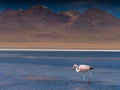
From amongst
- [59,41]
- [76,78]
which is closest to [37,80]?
[76,78]

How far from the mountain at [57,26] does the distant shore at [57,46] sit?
21 centimetres

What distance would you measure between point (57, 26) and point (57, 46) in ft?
3.52

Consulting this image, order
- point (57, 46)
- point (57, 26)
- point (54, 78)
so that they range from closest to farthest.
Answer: point (54, 78)
point (57, 46)
point (57, 26)

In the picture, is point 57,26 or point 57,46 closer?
point 57,46

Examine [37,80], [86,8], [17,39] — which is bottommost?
[37,80]

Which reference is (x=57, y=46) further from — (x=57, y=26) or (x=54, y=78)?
(x=54, y=78)

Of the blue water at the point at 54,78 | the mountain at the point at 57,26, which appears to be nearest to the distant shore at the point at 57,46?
the mountain at the point at 57,26

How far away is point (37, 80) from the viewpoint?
8.32 meters

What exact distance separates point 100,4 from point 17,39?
3872mm

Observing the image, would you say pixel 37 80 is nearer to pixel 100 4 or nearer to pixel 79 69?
pixel 79 69

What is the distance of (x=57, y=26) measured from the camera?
59.0 ft

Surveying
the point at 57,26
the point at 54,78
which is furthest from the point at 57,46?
the point at 54,78

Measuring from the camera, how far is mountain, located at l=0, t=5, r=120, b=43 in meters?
17.6

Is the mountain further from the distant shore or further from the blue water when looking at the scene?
the blue water
